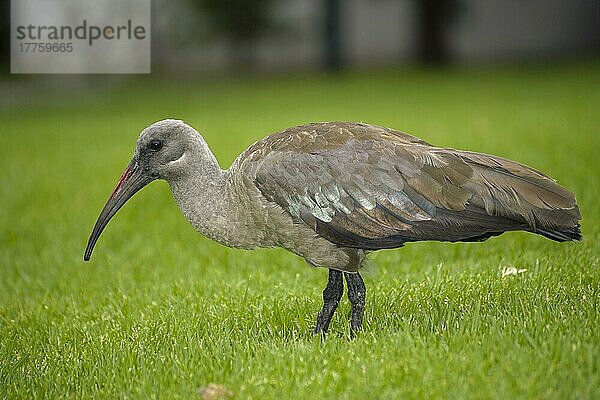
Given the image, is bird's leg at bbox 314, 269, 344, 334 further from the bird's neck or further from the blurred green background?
the bird's neck

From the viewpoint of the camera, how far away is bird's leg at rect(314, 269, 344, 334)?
5125 mm

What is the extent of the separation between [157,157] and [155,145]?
2.7 inches

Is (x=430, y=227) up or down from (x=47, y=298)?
up

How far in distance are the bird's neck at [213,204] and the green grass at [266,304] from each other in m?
0.60

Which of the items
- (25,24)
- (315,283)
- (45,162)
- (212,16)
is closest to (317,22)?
(212,16)

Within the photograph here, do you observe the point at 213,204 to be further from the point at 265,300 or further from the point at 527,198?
the point at 527,198

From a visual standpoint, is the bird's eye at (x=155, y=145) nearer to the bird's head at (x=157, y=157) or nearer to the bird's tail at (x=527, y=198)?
the bird's head at (x=157, y=157)

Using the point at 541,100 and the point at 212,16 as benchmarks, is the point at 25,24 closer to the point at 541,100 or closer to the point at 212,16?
the point at 212,16

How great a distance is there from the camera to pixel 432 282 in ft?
19.4

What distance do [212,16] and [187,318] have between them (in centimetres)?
2185

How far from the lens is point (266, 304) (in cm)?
579

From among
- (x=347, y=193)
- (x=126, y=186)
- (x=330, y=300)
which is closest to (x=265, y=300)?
(x=330, y=300)

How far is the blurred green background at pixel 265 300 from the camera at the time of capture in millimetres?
4242

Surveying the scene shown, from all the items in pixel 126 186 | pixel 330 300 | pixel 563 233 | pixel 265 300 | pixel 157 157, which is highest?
pixel 157 157
